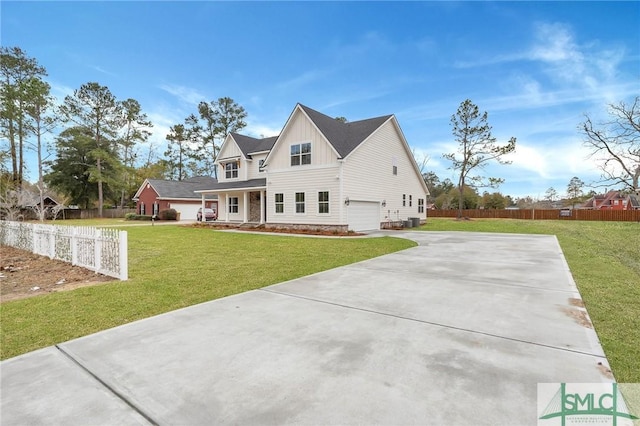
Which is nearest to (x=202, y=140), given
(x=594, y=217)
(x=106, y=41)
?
(x=106, y=41)

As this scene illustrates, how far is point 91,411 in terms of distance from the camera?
2.14 meters

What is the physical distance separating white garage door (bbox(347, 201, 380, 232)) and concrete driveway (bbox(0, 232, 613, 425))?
12.7m

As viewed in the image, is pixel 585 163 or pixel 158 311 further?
pixel 585 163

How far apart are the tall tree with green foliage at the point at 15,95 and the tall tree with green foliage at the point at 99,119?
335 cm

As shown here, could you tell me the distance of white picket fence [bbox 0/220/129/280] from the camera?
6312 millimetres

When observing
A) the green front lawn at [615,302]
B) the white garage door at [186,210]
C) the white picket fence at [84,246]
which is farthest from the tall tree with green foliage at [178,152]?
the green front lawn at [615,302]

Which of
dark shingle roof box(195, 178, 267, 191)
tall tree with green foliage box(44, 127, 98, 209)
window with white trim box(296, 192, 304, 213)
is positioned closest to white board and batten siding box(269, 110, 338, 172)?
window with white trim box(296, 192, 304, 213)

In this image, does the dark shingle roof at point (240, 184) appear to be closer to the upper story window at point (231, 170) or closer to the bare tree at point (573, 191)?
the upper story window at point (231, 170)

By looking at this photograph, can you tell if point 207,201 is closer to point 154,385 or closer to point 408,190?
point 408,190

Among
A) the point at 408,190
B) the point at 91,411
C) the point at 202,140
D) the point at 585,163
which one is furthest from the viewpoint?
the point at 202,140

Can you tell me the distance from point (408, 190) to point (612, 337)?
840 inches

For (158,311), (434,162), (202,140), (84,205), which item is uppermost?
(202,140)

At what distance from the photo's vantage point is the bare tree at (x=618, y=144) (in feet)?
57.5

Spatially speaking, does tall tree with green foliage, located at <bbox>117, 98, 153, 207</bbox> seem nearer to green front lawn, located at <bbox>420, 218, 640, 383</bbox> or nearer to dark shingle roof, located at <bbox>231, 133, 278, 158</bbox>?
dark shingle roof, located at <bbox>231, 133, 278, 158</bbox>
